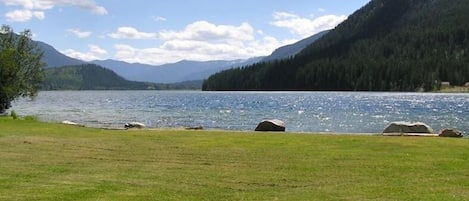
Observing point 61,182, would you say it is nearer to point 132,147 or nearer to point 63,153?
point 63,153

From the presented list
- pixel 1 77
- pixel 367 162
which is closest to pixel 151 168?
pixel 367 162

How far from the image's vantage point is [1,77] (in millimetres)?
66125

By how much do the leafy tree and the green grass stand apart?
37.3m

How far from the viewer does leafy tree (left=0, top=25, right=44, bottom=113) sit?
66.8m

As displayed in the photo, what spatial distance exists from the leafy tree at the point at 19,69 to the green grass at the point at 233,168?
37.3m

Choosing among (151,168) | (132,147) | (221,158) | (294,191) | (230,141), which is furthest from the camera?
(230,141)

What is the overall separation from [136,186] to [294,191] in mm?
4754

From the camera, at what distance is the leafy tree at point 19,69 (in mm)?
66750

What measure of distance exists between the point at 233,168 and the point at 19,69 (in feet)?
189

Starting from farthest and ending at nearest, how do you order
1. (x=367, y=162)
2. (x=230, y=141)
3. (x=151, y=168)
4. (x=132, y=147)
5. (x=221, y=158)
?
(x=230, y=141)
(x=132, y=147)
(x=221, y=158)
(x=367, y=162)
(x=151, y=168)

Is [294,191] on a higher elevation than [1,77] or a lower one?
lower

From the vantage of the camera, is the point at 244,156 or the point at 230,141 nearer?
the point at 244,156

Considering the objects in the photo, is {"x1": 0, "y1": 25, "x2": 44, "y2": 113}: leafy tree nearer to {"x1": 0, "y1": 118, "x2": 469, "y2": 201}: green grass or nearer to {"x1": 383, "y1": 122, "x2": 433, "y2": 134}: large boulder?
{"x1": 0, "y1": 118, "x2": 469, "y2": 201}: green grass

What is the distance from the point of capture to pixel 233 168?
21.0 meters
